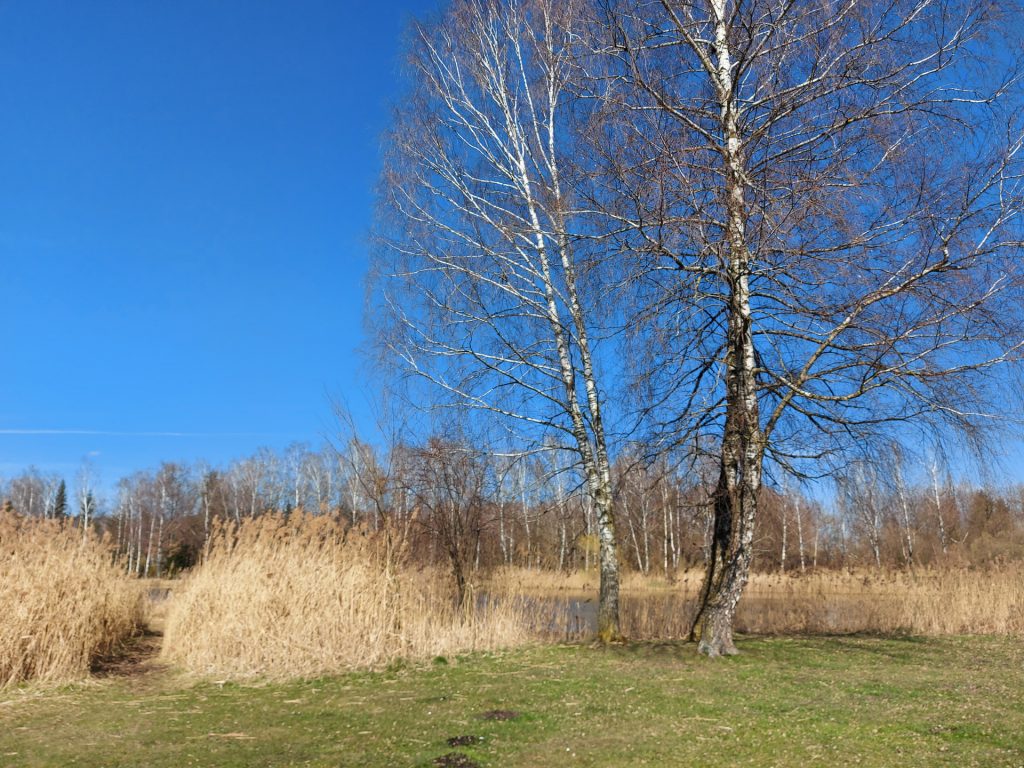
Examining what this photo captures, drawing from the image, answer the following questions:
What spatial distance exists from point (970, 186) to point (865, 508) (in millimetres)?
3721

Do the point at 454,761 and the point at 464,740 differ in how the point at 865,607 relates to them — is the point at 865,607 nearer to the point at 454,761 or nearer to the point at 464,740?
the point at 464,740

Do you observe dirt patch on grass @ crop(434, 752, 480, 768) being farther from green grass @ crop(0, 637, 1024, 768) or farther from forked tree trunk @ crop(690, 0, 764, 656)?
forked tree trunk @ crop(690, 0, 764, 656)

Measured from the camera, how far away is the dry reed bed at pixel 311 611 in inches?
354

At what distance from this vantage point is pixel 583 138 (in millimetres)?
9164

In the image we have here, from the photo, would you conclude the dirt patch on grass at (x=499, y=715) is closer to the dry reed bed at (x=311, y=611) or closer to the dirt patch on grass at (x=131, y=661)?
the dry reed bed at (x=311, y=611)

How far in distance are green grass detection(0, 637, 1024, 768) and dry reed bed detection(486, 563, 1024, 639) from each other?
2.93 metres

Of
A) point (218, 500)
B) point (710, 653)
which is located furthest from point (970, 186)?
point (218, 500)

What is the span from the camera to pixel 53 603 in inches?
331

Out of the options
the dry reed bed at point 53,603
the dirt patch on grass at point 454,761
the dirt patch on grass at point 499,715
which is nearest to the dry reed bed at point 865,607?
the dirt patch on grass at point 499,715

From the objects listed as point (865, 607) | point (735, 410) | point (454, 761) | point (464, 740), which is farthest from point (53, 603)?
point (865, 607)

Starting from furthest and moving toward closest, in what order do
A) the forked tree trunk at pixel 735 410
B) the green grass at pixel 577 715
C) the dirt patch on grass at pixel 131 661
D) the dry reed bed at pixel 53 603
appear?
the dirt patch on grass at pixel 131 661
the forked tree trunk at pixel 735 410
the dry reed bed at pixel 53 603
the green grass at pixel 577 715

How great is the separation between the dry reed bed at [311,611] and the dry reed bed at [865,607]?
1490 mm

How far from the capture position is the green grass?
477 centimetres

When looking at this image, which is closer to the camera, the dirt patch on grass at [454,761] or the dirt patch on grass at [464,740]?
the dirt patch on grass at [454,761]
